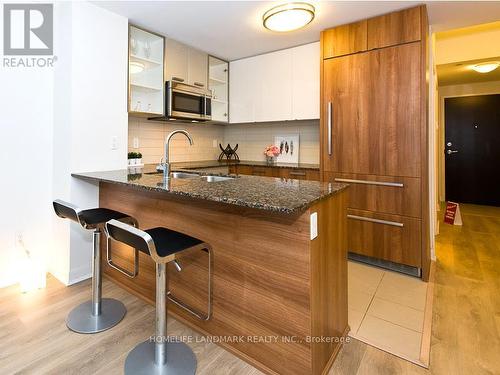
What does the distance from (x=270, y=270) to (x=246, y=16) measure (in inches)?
90.2

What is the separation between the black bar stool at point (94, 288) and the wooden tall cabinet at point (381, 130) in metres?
2.03

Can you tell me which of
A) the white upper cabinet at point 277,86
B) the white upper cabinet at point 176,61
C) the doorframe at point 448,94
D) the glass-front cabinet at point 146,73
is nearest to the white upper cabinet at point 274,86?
the white upper cabinet at point 277,86

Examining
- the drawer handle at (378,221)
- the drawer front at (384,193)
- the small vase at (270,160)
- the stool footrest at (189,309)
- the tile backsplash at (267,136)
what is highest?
the tile backsplash at (267,136)

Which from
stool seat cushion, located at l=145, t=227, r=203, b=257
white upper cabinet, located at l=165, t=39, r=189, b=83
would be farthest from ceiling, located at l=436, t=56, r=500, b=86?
stool seat cushion, located at l=145, t=227, r=203, b=257

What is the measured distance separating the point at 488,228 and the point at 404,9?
3.24 m

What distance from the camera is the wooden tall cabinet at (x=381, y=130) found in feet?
7.85

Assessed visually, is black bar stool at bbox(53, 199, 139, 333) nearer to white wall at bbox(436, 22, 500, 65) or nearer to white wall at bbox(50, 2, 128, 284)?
white wall at bbox(50, 2, 128, 284)

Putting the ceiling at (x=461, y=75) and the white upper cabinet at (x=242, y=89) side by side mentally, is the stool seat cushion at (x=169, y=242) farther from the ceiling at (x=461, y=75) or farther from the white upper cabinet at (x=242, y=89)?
the ceiling at (x=461, y=75)

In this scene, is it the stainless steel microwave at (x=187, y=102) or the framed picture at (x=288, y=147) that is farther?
the framed picture at (x=288, y=147)

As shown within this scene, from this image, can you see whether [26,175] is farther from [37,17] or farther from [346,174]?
[346,174]

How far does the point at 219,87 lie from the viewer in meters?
3.96

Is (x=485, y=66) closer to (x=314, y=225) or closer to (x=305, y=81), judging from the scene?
(x=305, y=81)

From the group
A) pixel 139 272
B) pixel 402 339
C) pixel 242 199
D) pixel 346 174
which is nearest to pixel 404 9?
pixel 346 174

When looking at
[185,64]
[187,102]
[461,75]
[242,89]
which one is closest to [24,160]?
[187,102]
